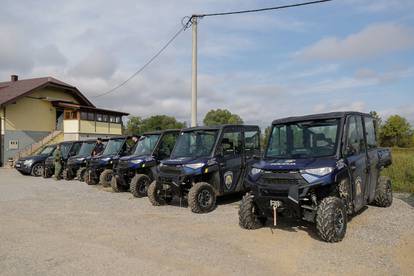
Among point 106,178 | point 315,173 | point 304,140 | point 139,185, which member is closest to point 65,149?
point 106,178

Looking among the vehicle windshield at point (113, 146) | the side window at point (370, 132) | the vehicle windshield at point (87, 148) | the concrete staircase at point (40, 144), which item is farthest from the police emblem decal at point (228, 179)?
the concrete staircase at point (40, 144)

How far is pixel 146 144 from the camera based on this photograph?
42.6 ft

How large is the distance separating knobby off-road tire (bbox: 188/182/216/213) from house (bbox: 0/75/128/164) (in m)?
25.0

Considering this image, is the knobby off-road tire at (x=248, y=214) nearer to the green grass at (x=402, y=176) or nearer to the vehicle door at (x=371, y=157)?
the vehicle door at (x=371, y=157)

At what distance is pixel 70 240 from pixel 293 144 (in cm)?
433

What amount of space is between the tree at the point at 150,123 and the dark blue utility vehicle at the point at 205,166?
42956 mm

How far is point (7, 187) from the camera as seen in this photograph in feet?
49.9

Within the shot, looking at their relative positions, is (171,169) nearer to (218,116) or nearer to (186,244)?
(186,244)

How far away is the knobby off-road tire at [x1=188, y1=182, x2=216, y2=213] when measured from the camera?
908 cm

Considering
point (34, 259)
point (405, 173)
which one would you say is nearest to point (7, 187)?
point (34, 259)

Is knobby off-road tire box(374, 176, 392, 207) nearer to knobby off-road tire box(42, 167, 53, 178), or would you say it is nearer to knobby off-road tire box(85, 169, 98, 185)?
knobby off-road tire box(85, 169, 98, 185)

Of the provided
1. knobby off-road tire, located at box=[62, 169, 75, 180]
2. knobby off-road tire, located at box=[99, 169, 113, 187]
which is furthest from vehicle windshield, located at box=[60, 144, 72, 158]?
knobby off-road tire, located at box=[99, 169, 113, 187]

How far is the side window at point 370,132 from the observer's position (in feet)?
27.0

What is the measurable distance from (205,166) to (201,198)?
2.49 feet
